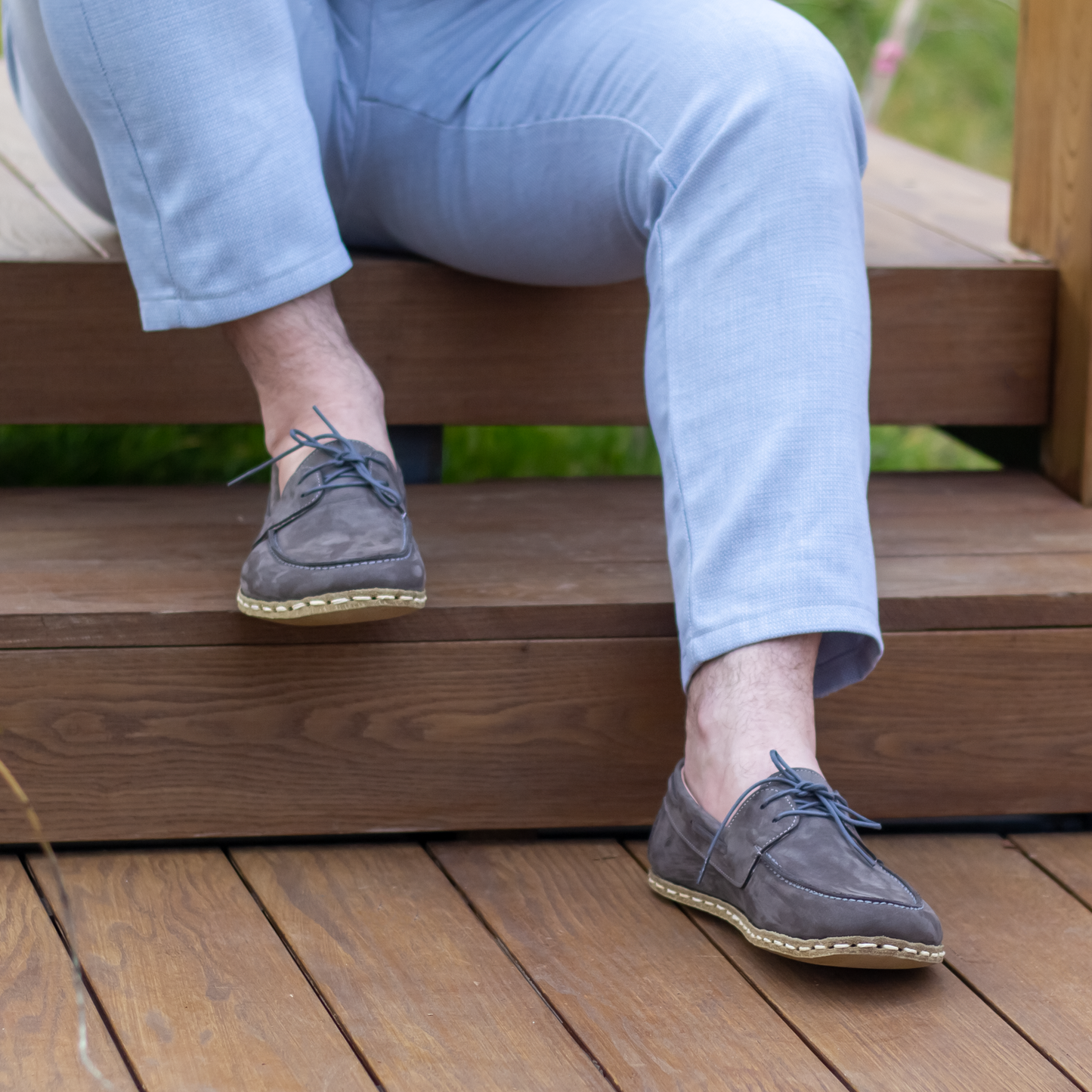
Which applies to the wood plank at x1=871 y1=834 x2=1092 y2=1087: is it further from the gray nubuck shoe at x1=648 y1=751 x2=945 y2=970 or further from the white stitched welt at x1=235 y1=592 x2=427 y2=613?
the white stitched welt at x1=235 y1=592 x2=427 y2=613

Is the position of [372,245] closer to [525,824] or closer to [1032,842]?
[525,824]

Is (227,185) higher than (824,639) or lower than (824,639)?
higher

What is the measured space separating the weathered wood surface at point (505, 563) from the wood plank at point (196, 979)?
19 cm

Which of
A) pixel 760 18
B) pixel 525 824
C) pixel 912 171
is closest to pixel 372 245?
pixel 760 18

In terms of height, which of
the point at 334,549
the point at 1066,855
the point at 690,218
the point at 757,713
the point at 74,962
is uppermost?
the point at 690,218

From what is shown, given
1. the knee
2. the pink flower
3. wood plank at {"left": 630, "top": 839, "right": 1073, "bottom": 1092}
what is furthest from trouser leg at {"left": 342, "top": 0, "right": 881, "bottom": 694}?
the pink flower

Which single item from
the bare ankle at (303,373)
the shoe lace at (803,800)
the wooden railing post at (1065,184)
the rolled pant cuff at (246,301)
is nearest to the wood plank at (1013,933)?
the shoe lace at (803,800)

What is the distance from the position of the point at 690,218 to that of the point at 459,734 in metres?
0.45

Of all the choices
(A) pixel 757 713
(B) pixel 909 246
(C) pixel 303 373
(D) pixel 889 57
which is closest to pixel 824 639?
(A) pixel 757 713

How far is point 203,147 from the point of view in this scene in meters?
0.97

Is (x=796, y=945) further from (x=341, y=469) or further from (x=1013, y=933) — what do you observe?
(x=341, y=469)

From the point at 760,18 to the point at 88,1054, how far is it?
2.85ft

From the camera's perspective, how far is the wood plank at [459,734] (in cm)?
108

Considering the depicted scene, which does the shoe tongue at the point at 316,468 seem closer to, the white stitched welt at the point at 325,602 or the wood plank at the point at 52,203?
the white stitched welt at the point at 325,602
